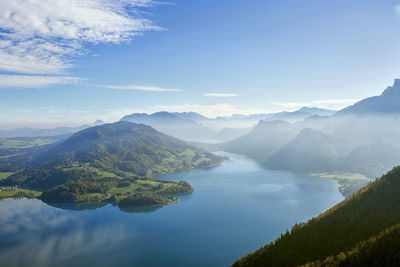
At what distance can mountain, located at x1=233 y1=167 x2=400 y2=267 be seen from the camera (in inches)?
1177

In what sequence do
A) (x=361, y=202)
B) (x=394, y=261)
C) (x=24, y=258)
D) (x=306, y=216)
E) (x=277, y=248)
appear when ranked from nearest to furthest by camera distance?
(x=394, y=261), (x=277, y=248), (x=361, y=202), (x=24, y=258), (x=306, y=216)

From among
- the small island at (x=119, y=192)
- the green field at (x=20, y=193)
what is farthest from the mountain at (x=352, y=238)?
the green field at (x=20, y=193)

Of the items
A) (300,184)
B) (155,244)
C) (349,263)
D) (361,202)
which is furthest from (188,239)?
(300,184)

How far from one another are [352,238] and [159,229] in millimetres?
78969

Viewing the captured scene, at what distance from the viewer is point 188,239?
92.4 m

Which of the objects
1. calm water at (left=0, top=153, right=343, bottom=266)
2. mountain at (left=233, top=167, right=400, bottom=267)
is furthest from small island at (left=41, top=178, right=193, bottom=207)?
mountain at (left=233, top=167, right=400, bottom=267)

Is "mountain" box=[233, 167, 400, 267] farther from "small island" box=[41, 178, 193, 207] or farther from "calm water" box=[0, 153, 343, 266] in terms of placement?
"small island" box=[41, 178, 193, 207]

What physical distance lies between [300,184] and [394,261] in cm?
17306

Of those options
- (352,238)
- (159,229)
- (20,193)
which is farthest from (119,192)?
(352,238)

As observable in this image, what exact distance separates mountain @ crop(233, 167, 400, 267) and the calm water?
32.4 meters

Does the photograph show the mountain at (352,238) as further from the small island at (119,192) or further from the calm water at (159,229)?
the small island at (119,192)

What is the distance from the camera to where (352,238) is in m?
40.3

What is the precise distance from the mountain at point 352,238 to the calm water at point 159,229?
106 feet

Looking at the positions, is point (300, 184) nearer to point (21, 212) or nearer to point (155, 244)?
point (155, 244)
